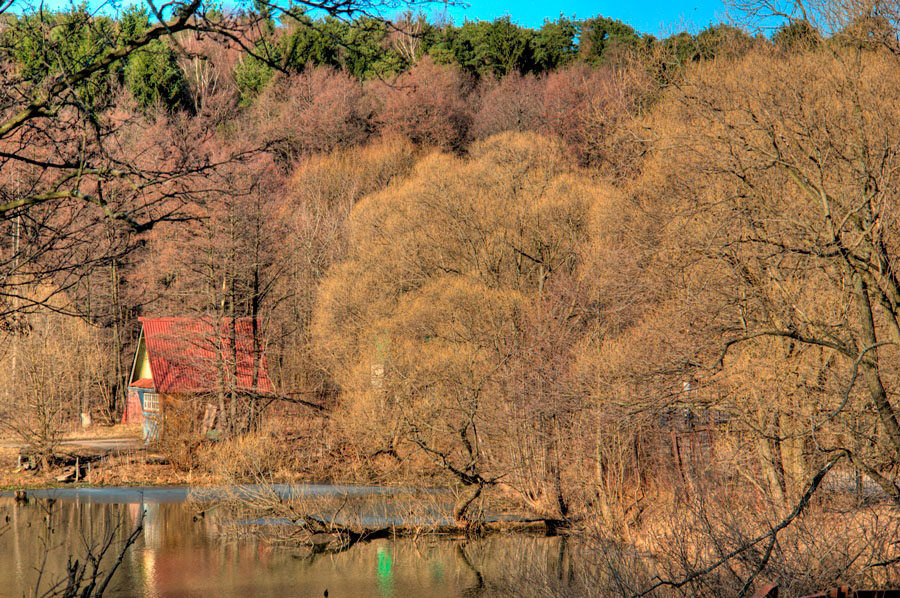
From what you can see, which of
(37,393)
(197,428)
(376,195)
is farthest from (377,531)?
(376,195)

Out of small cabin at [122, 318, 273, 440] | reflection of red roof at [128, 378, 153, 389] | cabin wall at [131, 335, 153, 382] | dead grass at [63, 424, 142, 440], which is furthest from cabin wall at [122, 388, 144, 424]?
small cabin at [122, 318, 273, 440]

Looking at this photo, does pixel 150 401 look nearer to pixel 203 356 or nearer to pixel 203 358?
pixel 203 356

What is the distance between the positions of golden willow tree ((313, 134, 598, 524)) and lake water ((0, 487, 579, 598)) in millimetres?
2400

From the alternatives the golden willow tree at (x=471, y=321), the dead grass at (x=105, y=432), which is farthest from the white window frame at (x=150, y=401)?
the golden willow tree at (x=471, y=321)

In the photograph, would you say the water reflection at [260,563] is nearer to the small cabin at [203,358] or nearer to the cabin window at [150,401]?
the small cabin at [203,358]

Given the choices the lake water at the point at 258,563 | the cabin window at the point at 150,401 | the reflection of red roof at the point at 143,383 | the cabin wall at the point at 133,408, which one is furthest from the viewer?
the cabin wall at the point at 133,408

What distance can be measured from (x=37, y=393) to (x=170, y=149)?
27032 millimetres

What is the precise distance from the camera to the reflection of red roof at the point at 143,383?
4038cm

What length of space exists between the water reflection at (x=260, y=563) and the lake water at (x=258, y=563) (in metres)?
0.02

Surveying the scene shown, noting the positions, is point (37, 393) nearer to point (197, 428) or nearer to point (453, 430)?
point (197, 428)

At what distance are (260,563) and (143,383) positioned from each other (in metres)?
22.8

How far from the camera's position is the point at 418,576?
62.1ft

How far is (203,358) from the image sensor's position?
34.2 meters

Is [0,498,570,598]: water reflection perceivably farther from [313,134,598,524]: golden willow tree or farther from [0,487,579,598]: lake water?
[313,134,598,524]: golden willow tree
